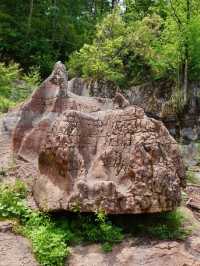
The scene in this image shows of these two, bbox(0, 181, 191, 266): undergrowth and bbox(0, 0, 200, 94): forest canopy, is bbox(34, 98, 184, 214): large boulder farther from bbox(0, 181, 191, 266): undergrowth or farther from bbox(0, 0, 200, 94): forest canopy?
bbox(0, 0, 200, 94): forest canopy

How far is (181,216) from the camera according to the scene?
768 centimetres

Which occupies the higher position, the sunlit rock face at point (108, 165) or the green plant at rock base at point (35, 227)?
the sunlit rock face at point (108, 165)

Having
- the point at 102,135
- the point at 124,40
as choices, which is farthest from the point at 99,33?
the point at 102,135

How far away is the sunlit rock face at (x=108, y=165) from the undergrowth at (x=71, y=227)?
0.28 m

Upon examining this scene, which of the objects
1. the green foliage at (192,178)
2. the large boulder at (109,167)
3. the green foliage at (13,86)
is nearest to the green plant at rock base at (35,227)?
the large boulder at (109,167)

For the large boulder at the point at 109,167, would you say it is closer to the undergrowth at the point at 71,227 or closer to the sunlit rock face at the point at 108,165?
the sunlit rock face at the point at 108,165

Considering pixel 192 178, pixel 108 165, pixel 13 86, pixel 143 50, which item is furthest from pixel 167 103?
pixel 108 165

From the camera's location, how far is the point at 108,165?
7.51 metres

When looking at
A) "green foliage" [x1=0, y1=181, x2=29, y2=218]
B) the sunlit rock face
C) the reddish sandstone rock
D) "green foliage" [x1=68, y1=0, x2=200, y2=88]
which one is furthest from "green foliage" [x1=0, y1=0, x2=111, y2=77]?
the sunlit rock face

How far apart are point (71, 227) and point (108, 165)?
46.6 inches

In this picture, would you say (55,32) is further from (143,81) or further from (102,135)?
(102,135)

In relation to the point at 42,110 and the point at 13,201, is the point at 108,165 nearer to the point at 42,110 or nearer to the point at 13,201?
the point at 13,201

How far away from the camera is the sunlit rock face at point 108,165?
6941 mm

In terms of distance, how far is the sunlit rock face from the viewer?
273 inches
